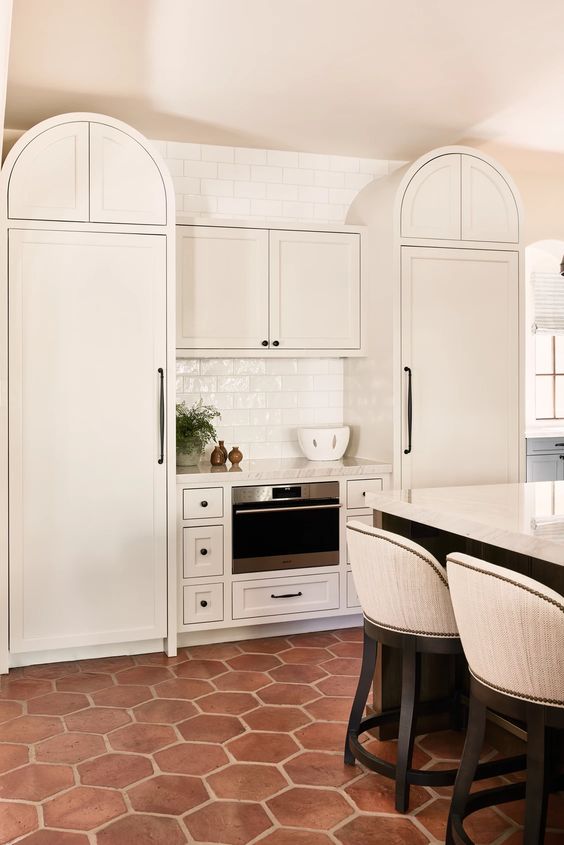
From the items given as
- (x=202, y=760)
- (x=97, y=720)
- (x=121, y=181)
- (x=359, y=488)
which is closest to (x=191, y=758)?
(x=202, y=760)

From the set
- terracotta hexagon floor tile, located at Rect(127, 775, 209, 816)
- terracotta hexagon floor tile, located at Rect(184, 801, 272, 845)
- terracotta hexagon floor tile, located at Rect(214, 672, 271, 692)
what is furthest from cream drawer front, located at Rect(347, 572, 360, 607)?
terracotta hexagon floor tile, located at Rect(184, 801, 272, 845)

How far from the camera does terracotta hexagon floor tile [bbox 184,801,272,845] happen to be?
91.5 inches

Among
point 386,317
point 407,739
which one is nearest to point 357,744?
point 407,739

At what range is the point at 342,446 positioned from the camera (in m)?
4.74

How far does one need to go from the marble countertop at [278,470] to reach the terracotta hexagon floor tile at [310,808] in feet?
6.05

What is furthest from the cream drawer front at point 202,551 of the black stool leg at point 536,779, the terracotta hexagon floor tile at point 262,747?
the black stool leg at point 536,779

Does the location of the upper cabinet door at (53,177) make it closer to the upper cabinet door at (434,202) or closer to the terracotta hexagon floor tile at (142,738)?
the upper cabinet door at (434,202)

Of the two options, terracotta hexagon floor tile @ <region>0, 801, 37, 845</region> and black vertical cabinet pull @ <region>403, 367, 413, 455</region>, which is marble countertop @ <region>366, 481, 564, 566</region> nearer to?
black vertical cabinet pull @ <region>403, 367, 413, 455</region>

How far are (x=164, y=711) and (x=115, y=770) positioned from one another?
0.56 meters

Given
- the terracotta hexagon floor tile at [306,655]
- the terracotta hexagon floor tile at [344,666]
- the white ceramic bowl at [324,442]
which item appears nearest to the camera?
the terracotta hexagon floor tile at [344,666]

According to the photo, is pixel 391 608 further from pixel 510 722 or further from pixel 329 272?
pixel 329 272

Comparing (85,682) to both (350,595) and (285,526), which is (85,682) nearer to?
(285,526)

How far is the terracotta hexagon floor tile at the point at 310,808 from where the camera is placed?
2.40 meters

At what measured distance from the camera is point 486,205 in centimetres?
454
